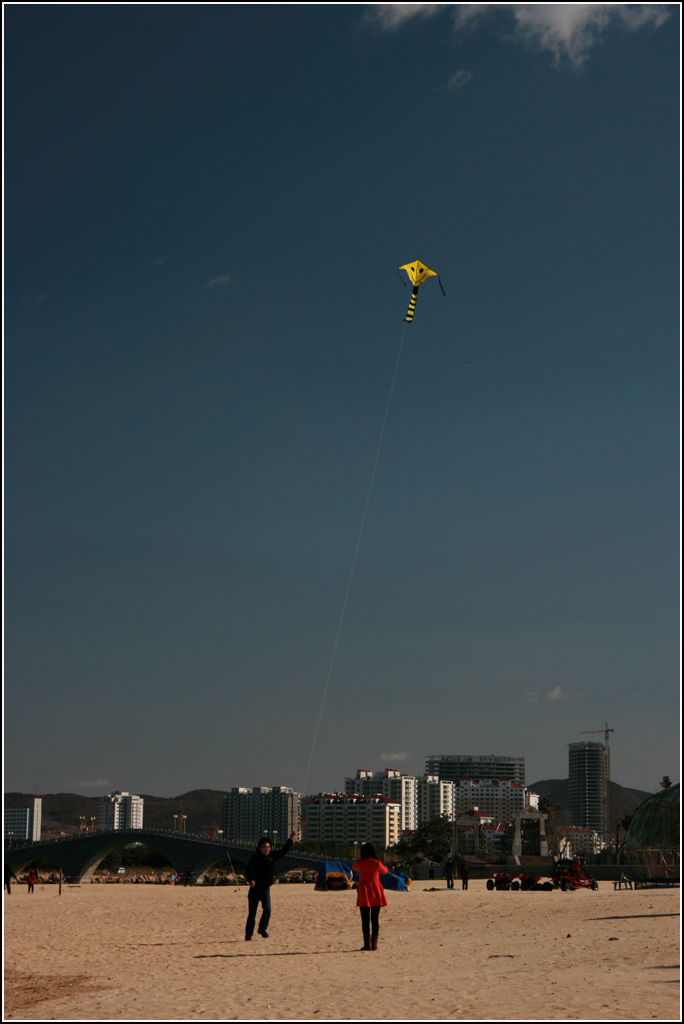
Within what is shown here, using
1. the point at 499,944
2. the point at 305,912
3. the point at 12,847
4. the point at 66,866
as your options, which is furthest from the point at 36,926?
the point at 12,847

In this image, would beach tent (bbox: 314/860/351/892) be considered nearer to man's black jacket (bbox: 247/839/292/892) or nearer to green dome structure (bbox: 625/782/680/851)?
green dome structure (bbox: 625/782/680/851)

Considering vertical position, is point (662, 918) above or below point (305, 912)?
above

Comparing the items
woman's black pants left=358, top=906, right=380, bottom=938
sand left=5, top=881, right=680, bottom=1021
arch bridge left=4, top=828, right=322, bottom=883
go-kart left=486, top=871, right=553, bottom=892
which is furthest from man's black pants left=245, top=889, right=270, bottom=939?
arch bridge left=4, top=828, right=322, bottom=883

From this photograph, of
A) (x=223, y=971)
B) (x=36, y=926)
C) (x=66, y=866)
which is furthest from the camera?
(x=66, y=866)

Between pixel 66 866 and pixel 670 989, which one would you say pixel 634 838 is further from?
pixel 66 866

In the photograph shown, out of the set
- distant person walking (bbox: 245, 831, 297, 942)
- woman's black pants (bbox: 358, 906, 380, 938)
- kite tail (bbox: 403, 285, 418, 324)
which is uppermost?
kite tail (bbox: 403, 285, 418, 324)

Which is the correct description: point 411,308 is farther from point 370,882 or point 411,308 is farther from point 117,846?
point 117,846
